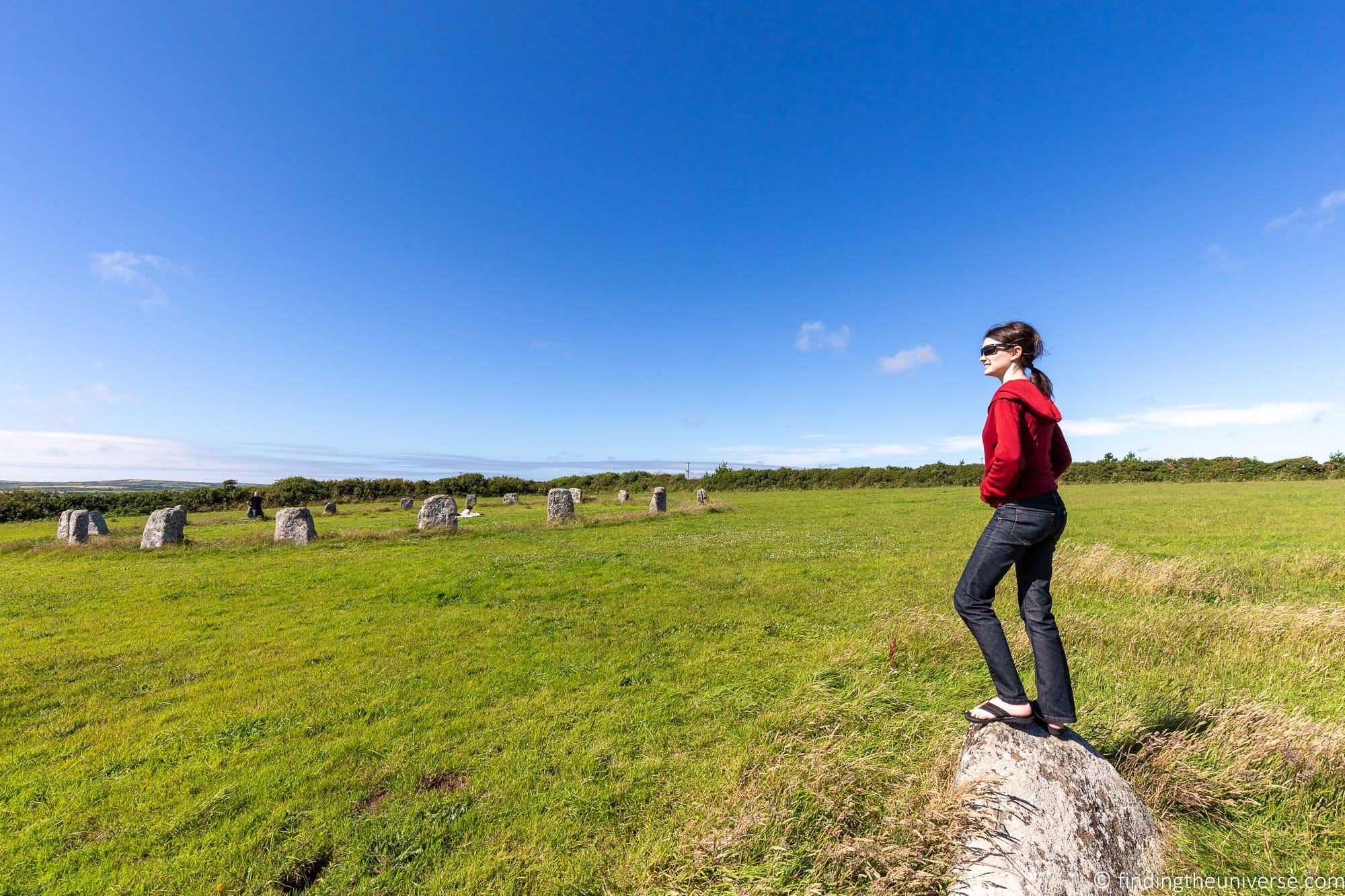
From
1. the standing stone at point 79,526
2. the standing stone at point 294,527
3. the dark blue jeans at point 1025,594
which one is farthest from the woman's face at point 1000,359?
the standing stone at point 79,526

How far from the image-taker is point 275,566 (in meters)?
13.9

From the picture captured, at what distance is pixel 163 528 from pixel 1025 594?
23.8 metres

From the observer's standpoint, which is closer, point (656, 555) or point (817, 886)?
point (817, 886)

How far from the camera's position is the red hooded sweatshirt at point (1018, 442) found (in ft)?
11.0

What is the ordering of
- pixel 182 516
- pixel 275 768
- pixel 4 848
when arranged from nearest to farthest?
Result: pixel 4 848
pixel 275 768
pixel 182 516

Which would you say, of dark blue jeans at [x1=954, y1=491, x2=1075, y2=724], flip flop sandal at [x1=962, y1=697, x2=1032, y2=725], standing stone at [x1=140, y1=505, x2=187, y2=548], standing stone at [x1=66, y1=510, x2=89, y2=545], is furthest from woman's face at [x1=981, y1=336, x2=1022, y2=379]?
standing stone at [x1=66, y1=510, x2=89, y2=545]

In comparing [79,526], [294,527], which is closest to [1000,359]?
[294,527]

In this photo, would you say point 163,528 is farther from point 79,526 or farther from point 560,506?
point 560,506

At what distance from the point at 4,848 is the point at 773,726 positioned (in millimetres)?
6204

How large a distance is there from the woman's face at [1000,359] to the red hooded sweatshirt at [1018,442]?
0.16 metres

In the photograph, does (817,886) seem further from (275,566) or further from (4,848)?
(275,566)

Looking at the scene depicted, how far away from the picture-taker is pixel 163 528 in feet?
55.2

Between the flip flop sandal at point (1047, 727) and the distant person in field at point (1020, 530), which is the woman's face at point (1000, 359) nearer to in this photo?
the distant person in field at point (1020, 530)

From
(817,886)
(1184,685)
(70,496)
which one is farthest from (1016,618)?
(70,496)
